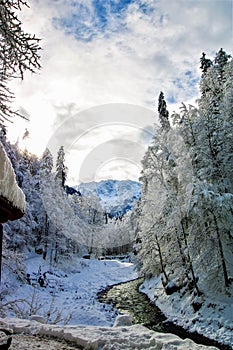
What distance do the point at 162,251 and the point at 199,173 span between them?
1087cm

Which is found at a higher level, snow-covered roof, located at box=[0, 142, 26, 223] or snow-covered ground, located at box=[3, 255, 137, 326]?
snow-covered roof, located at box=[0, 142, 26, 223]

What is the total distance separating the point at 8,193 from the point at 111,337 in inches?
179

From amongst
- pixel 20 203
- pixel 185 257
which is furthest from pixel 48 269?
pixel 20 203

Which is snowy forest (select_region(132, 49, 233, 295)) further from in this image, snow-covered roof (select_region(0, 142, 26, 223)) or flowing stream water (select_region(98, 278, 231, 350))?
snow-covered roof (select_region(0, 142, 26, 223))

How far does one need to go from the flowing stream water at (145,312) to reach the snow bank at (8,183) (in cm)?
1225

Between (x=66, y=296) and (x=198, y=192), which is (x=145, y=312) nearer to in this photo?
(x=66, y=296)

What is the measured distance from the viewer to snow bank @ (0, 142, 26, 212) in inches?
177

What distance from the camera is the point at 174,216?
754 inches

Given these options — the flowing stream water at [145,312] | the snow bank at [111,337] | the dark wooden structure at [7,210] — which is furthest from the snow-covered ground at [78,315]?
the dark wooden structure at [7,210]

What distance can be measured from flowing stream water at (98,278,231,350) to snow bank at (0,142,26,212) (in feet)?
40.2

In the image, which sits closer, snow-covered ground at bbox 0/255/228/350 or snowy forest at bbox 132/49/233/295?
snow-covered ground at bbox 0/255/228/350

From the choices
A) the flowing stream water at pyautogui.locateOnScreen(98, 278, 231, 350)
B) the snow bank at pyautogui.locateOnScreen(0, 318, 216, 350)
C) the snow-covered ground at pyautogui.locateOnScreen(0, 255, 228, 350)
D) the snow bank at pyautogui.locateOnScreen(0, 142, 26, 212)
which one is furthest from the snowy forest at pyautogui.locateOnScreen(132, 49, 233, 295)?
the snow bank at pyautogui.locateOnScreen(0, 142, 26, 212)

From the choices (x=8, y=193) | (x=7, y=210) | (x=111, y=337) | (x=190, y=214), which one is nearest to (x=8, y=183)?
(x=8, y=193)

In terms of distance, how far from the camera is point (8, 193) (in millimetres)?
4832
